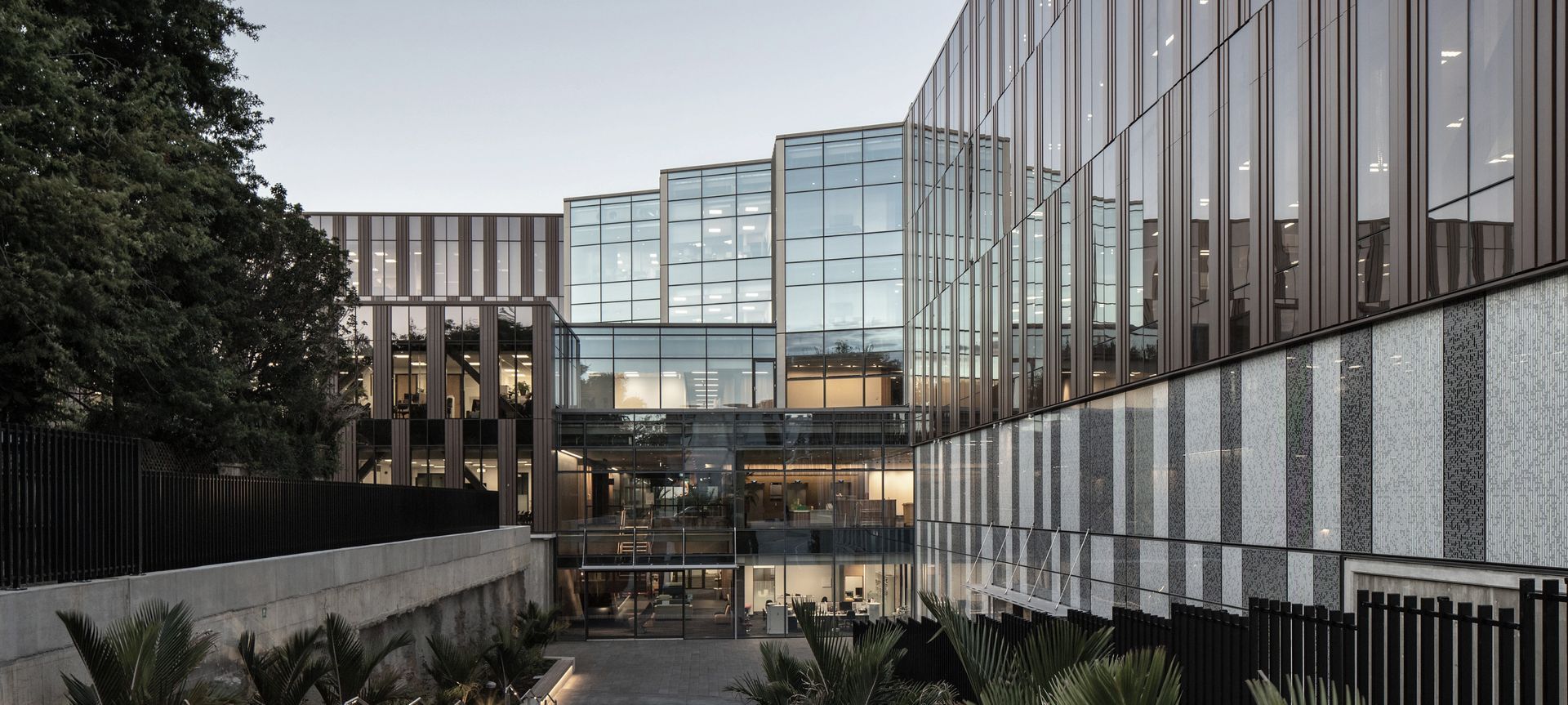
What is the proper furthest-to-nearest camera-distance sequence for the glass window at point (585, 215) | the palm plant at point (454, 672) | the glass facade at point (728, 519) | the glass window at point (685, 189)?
the glass window at point (585, 215) < the glass window at point (685, 189) < the glass facade at point (728, 519) < the palm plant at point (454, 672)

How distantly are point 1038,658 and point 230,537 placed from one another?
11.5 metres

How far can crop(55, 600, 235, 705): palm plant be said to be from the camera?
8703 mm

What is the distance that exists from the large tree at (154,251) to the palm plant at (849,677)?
388 inches

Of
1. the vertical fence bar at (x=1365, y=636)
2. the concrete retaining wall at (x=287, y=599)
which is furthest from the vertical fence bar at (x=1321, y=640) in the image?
the concrete retaining wall at (x=287, y=599)

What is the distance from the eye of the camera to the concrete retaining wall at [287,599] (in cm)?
926

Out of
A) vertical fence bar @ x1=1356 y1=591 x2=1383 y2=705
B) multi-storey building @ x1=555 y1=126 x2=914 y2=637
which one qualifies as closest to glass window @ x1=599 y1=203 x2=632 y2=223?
multi-storey building @ x1=555 y1=126 x2=914 y2=637

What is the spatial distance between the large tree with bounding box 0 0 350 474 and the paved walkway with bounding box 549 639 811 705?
8.76 meters

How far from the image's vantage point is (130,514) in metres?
11.6

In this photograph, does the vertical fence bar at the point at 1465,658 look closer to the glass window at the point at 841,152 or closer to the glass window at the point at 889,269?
the glass window at the point at 889,269

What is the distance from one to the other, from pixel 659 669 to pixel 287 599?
650 inches

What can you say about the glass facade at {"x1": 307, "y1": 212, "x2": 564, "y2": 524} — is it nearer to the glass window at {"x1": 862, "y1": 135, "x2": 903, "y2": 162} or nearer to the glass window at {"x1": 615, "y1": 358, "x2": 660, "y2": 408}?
the glass window at {"x1": 615, "y1": 358, "x2": 660, "y2": 408}

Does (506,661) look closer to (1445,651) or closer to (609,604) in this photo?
(609,604)

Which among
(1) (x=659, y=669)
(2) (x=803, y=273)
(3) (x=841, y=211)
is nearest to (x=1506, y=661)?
(1) (x=659, y=669)

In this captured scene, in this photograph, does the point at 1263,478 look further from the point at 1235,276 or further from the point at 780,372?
the point at 780,372
